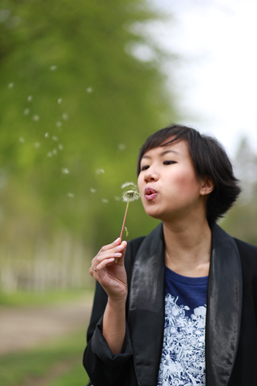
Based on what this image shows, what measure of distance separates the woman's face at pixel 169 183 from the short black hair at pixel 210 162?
37 millimetres

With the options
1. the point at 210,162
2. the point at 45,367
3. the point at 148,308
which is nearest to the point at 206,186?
the point at 210,162

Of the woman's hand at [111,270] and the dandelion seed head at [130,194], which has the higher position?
the dandelion seed head at [130,194]

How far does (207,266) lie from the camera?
6.34ft

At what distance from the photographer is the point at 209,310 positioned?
5.80ft

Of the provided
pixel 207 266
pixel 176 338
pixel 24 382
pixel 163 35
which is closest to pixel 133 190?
pixel 207 266

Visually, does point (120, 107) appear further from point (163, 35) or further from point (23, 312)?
point (23, 312)

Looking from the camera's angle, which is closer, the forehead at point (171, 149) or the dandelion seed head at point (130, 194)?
the dandelion seed head at point (130, 194)

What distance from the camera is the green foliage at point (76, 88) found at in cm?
600

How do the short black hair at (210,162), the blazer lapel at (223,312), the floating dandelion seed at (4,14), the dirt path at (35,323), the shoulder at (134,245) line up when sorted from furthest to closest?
the dirt path at (35,323)
the floating dandelion seed at (4,14)
the shoulder at (134,245)
the short black hair at (210,162)
the blazer lapel at (223,312)

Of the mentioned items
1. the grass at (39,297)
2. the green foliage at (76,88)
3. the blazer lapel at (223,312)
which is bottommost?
the grass at (39,297)

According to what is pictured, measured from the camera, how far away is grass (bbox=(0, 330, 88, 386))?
18.2ft

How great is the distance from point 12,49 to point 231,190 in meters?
5.01

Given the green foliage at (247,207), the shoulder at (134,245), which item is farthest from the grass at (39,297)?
the shoulder at (134,245)

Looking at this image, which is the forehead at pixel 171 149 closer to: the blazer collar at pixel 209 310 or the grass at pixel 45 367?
the blazer collar at pixel 209 310
